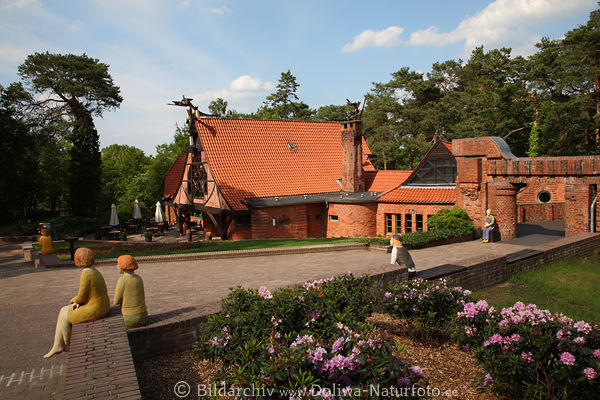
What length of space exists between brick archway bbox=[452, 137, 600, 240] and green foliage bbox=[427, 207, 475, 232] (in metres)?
0.47

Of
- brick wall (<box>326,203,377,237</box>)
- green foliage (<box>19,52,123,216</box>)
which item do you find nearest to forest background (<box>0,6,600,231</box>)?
green foliage (<box>19,52,123,216</box>)

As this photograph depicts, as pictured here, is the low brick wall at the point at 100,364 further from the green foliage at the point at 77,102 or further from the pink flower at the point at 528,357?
the green foliage at the point at 77,102

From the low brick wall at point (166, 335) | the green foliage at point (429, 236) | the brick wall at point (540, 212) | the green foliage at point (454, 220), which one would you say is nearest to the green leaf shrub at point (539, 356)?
the low brick wall at point (166, 335)

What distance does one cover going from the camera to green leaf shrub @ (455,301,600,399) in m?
4.31

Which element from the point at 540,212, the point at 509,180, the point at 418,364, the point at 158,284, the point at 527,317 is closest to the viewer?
the point at 527,317

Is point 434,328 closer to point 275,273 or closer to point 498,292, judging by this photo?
point 498,292

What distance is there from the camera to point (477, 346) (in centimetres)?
512

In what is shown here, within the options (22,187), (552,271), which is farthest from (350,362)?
(22,187)

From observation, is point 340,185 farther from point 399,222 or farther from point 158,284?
point 158,284

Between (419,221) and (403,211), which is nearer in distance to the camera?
(419,221)

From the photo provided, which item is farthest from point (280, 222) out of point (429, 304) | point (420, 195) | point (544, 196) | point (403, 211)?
point (544, 196)

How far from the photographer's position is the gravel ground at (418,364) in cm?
515

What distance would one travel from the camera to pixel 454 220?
18766 mm

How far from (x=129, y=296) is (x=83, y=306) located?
754 millimetres
